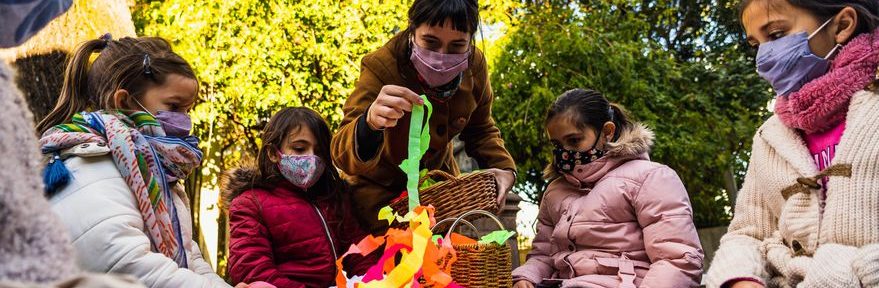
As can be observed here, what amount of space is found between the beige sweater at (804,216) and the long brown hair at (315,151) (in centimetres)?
156

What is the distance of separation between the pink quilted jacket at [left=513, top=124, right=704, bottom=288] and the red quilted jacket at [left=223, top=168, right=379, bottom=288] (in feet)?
2.34

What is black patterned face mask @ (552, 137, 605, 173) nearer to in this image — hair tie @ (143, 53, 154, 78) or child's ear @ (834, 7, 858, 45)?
child's ear @ (834, 7, 858, 45)

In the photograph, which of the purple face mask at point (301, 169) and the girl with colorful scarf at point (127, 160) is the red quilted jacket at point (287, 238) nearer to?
the purple face mask at point (301, 169)

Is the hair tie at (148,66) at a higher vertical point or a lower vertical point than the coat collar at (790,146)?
higher

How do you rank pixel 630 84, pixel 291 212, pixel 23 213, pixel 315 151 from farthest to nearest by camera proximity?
pixel 630 84 < pixel 315 151 < pixel 291 212 < pixel 23 213

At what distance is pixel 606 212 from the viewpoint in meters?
2.87

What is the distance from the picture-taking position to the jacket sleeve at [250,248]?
2947 mm

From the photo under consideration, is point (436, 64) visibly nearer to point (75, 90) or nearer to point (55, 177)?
point (75, 90)

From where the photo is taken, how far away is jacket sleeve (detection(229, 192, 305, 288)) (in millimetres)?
2947

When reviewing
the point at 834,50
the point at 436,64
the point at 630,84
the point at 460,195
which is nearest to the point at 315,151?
the point at 436,64

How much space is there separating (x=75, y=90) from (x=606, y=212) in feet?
6.05

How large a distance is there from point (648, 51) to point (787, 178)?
6138 mm

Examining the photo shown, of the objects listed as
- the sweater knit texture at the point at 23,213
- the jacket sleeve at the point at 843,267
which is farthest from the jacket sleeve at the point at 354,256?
the sweater knit texture at the point at 23,213

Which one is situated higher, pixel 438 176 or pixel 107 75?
pixel 107 75
